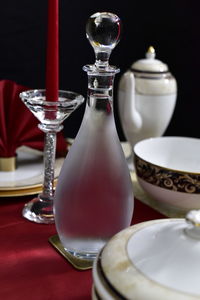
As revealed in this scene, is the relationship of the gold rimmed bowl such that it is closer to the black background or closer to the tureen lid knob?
the tureen lid knob

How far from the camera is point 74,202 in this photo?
0.40 metres

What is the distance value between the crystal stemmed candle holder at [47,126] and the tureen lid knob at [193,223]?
0.19m

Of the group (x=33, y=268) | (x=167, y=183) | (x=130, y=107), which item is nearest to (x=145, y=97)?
(x=130, y=107)

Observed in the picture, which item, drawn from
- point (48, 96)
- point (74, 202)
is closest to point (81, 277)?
point (74, 202)

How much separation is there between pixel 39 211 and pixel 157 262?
23 centimetres

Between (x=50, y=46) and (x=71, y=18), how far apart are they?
396mm

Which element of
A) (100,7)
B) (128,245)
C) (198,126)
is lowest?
(198,126)

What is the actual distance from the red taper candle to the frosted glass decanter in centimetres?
7

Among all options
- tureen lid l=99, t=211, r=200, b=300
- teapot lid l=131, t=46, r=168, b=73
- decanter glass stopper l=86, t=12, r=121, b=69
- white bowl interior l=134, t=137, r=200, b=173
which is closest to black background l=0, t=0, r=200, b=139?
teapot lid l=131, t=46, r=168, b=73

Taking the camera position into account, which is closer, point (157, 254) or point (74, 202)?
point (157, 254)

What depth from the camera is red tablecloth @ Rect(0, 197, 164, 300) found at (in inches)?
14.5

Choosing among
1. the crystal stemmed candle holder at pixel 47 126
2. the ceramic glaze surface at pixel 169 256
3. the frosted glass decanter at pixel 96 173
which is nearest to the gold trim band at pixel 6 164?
the crystal stemmed candle holder at pixel 47 126

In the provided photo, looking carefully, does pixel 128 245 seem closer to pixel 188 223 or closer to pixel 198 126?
pixel 188 223

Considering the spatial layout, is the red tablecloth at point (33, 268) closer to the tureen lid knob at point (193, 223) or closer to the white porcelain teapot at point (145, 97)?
the tureen lid knob at point (193, 223)
